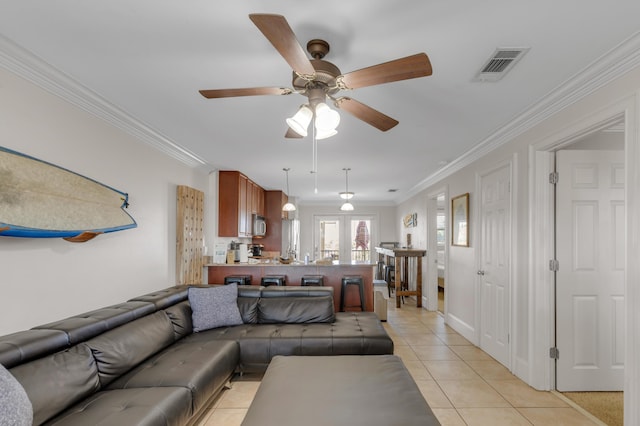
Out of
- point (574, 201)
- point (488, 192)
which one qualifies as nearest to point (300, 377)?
point (574, 201)

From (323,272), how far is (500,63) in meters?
3.43

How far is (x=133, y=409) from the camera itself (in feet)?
5.51

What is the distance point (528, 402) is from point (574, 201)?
1740mm

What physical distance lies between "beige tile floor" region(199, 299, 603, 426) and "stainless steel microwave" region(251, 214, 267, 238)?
358cm

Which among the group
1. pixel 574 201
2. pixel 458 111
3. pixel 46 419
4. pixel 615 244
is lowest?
pixel 46 419

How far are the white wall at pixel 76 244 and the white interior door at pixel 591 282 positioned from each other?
3957 millimetres

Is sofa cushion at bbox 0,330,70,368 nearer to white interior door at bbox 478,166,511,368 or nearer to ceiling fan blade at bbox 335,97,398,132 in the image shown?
ceiling fan blade at bbox 335,97,398,132

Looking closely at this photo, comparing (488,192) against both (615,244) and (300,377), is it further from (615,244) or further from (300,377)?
(300,377)

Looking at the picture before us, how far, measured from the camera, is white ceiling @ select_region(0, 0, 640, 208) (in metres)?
1.58

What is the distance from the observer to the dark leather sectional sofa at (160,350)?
166 cm

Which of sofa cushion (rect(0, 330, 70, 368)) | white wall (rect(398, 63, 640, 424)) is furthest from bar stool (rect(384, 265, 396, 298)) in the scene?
sofa cushion (rect(0, 330, 70, 368))

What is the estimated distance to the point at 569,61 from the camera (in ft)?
6.66

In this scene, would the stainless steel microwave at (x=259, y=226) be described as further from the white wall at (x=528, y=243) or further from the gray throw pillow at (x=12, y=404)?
the gray throw pillow at (x=12, y=404)

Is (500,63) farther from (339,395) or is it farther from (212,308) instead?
(212,308)
